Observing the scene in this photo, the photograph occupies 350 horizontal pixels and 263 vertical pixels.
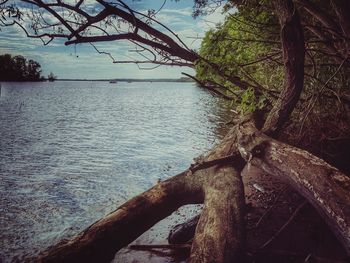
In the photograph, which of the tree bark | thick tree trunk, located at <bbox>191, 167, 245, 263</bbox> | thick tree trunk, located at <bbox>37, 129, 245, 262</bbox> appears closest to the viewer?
thick tree trunk, located at <bbox>191, 167, 245, 263</bbox>

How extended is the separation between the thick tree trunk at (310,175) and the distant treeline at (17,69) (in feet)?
510

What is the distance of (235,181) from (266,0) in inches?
127

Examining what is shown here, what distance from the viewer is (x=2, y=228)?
6250mm

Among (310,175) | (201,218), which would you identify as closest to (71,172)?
(201,218)

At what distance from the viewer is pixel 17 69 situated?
149750 mm

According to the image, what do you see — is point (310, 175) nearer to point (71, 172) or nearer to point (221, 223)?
point (221, 223)

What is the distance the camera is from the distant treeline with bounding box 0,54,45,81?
141 metres

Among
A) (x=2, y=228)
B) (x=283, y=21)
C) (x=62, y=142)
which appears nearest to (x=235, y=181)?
(x=283, y=21)

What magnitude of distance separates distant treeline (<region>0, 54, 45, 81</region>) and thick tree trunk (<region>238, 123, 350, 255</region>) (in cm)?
15554

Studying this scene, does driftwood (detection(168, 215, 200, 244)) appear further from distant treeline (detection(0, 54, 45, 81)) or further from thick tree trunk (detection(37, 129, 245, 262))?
distant treeline (detection(0, 54, 45, 81))

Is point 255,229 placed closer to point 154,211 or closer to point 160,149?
point 154,211

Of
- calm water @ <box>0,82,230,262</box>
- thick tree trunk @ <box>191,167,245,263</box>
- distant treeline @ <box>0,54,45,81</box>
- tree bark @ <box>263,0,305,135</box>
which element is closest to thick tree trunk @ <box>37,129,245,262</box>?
thick tree trunk @ <box>191,167,245,263</box>

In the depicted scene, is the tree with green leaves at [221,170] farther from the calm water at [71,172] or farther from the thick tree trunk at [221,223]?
the calm water at [71,172]

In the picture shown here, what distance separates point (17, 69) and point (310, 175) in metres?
170
